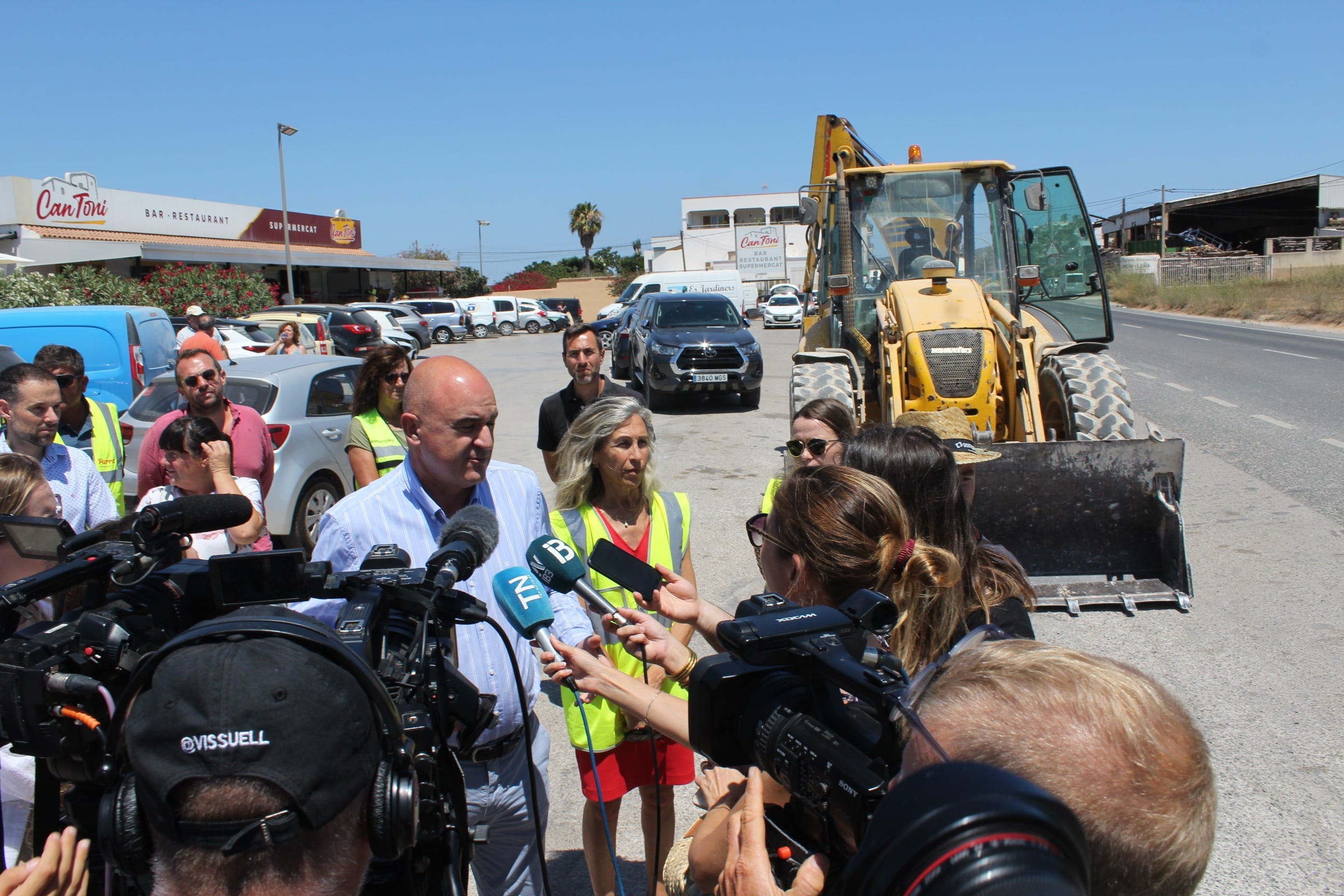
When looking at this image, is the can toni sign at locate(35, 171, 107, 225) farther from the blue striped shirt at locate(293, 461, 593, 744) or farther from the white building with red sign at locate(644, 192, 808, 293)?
the blue striped shirt at locate(293, 461, 593, 744)

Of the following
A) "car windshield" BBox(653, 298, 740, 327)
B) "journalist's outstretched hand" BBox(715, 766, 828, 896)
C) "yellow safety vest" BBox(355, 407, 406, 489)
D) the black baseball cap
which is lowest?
"journalist's outstretched hand" BBox(715, 766, 828, 896)

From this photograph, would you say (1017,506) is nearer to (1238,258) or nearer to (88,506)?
(88,506)

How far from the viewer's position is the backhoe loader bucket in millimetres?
5816

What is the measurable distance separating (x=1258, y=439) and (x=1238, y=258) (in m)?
46.7

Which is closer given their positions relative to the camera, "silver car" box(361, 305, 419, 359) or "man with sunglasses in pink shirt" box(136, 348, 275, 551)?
"man with sunglasses in pink shirt" box(136, 348, 275, 551)

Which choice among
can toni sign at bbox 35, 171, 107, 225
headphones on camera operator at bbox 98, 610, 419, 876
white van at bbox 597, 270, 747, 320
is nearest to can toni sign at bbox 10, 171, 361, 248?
can toni sign at bbox 35, 171, 107, 225

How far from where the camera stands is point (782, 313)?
35781 millimetres

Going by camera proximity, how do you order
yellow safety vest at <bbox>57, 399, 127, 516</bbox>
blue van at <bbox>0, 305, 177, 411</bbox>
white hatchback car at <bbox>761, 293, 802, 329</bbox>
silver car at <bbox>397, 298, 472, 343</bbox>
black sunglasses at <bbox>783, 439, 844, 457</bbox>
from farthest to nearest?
silver car at <bbox>397, 298, 472, 343</bbox>, white hatchback car at <bbox>761, 293, 802, 329</bbox>, blue van at <bbox>0, 305, 177, 411</bbox>, yellow safety vest at <bbox>57, 399, 127, 516</bbox>, black sunglasses at <bbox>783, 439, 844, 457</bbox>

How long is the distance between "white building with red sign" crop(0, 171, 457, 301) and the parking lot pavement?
15515 mm

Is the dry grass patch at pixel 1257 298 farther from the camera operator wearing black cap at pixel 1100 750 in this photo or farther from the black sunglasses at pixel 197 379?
the camera operator wearing black cap at pixel 1100 750

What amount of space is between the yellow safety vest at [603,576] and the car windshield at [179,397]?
4973 millimetres

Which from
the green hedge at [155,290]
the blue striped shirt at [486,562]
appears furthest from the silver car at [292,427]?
the green hedge at [155,290]

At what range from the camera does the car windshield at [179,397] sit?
761 cm

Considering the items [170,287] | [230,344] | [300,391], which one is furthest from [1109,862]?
[170,287]
